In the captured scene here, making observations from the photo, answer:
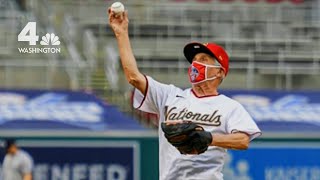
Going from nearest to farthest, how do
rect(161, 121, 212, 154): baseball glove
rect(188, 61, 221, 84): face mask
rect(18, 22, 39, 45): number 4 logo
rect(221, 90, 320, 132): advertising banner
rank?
rect(161, 121, 212, 154): baseball glove < rect(188, 61, 221, 84): face mask < rect(221, 90, 320, 132): advertising banner < rect(18, 22, 39, 45): number 4 logo

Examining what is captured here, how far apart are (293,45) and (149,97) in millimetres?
10343

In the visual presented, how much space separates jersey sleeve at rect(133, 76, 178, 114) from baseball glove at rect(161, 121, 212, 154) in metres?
0.28

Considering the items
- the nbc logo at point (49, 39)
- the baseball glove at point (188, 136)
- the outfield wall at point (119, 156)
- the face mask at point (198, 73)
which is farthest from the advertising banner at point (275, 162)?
the baseball glove at point (188, 136)

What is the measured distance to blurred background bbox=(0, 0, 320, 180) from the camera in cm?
1047

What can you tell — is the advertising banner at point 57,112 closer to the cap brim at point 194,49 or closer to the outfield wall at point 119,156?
the outfield wall at point 119,156

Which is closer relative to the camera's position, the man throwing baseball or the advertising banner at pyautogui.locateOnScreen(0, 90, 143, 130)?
the man throwing baseball

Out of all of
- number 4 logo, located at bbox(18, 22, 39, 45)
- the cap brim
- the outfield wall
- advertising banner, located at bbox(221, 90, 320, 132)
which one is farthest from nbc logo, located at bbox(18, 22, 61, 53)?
the cap brim

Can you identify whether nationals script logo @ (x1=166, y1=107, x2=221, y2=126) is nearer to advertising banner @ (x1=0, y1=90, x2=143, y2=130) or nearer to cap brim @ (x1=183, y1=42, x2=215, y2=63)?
cap brim @ (x1=183, y1=42, x2=215, y2=63)

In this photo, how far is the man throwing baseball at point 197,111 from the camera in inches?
150

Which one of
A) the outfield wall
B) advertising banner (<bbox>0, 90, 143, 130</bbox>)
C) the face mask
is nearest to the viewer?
the face mask

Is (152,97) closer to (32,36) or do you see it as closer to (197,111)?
(197,111)

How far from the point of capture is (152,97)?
3.97m

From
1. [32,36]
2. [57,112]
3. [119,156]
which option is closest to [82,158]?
[119,156]

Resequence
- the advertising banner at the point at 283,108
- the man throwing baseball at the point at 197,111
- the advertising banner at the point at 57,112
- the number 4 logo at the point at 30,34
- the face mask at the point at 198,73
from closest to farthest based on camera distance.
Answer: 1. the man throwing baseball at the point at 197,111
2. the face mask at the point at 198,73
3. the advertising banner at the point at 57,112
4. the advertising banner at the point at 283,108
5. the number 4 logo at the point at 30,34
